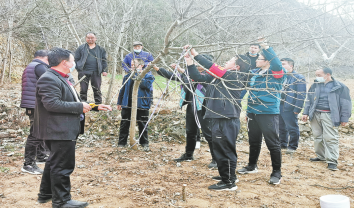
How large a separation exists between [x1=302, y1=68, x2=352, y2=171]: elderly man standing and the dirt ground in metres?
0.40

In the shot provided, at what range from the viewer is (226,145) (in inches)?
143

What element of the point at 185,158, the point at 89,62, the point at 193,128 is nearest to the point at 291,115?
the point at 193,128

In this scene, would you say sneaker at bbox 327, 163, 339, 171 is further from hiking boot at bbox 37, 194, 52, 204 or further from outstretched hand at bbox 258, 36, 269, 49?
hiking boot at bbox 37, 194, 52, 204

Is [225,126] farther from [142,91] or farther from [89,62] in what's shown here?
[89,62]

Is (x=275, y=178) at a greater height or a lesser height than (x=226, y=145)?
lesser

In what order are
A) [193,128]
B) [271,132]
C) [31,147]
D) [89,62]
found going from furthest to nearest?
[89,62], [193,128], [31,147], [271,132]

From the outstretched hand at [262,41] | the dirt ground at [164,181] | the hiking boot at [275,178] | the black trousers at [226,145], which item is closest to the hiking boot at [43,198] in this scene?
the dirt ground at [164,181]

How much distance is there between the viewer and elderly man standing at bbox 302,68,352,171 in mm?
4961

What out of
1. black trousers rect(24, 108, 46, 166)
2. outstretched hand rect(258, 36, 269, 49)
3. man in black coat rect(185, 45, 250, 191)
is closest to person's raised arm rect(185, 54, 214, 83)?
man in black coat rect(185, 45, 250, 191)

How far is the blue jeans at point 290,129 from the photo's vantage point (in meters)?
6.12

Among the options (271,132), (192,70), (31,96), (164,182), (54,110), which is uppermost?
(192,70)

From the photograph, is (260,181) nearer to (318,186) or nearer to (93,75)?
(318,186)

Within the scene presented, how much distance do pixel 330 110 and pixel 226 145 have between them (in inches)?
108

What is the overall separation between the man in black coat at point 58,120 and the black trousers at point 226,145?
1.83m
